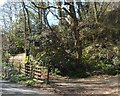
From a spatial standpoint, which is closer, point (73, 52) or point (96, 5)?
point (73, 52)

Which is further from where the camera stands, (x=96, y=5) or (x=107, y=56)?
(x=96, y=5)

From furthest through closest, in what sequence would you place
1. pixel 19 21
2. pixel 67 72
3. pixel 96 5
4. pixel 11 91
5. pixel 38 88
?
1. pixel 19 21
2. pixel 96 5
3. pixel 67 72
4. pixel 38 88
5. pixel 11 91

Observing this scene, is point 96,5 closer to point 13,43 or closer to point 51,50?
point 51,50

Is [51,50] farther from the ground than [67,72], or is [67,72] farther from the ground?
[51,50]

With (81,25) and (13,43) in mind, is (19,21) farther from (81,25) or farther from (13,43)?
(81,25)

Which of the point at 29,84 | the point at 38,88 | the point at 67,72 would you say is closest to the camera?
the point at 38,88

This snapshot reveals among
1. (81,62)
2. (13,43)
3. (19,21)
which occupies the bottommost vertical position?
(81,62)

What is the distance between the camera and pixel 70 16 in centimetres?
1616

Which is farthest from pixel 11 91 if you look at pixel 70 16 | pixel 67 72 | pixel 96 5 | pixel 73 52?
pixel 96 5

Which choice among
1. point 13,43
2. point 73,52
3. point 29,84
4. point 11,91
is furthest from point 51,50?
point 13,43

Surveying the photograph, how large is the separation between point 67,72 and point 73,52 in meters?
1.59

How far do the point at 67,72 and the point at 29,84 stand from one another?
368 cm

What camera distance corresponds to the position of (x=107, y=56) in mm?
14906

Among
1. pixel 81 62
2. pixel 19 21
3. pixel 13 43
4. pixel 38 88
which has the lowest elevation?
pixel 38 88
